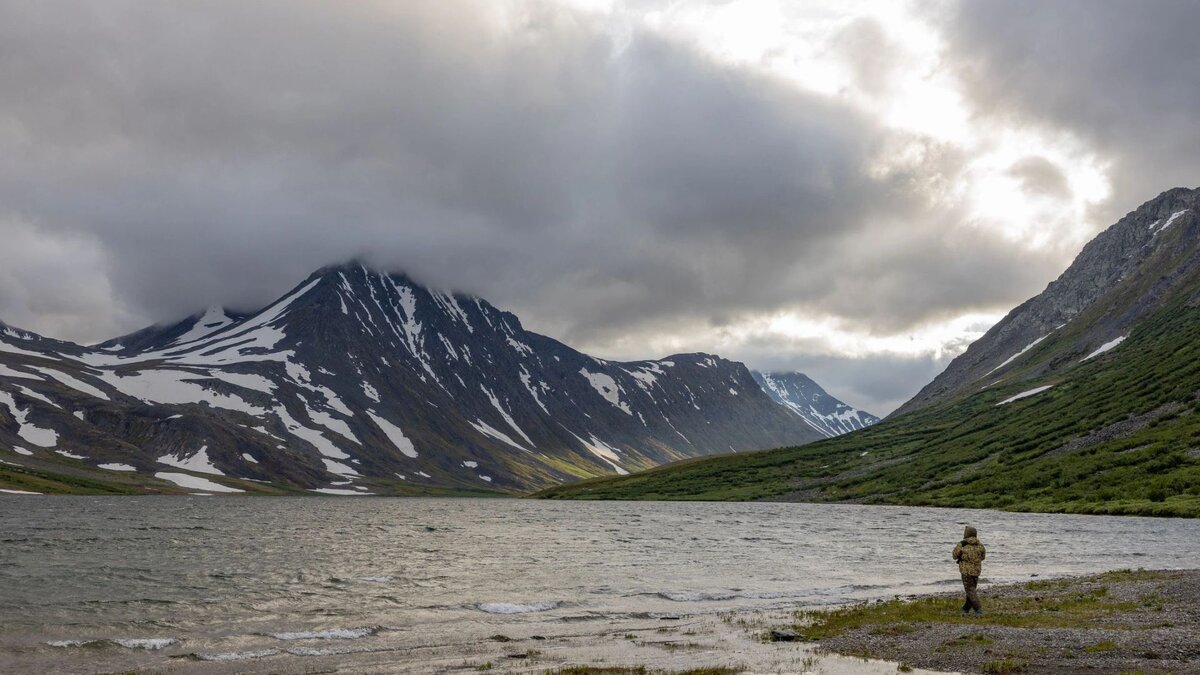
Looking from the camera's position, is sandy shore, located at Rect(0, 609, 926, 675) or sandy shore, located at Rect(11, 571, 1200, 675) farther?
sandy shore, located at Rect(0, 609, 926, 675)

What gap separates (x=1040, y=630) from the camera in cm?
2714

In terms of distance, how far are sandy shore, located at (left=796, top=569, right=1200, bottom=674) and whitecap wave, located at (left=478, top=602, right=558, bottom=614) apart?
42.3 feet

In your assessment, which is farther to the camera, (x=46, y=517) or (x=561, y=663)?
(x=46, y=517)

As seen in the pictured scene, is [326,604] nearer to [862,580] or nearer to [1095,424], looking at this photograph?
[862,580]

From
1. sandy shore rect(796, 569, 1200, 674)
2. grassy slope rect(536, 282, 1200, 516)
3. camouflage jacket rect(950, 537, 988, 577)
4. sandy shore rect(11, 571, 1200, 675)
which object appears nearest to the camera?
sandy shore rect(796, 569, 1200, 674)

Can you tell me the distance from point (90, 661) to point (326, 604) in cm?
1304

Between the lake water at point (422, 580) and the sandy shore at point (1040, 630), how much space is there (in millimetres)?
7120

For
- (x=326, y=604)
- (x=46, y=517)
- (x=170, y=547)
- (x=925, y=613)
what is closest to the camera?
(x=925, y=613)

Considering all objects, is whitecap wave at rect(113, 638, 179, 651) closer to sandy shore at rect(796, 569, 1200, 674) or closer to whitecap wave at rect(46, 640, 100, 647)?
whitecap wave at rect(46, 640, 100, 647)

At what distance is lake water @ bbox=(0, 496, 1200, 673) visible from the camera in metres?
30.2

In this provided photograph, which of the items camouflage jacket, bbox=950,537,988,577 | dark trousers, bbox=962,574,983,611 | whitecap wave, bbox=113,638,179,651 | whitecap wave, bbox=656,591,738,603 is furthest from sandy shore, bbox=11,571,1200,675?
whitecap wave, bbox=656,591,738,603

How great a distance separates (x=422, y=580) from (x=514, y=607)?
488 inches

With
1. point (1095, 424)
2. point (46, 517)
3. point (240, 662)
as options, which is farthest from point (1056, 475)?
point (46, 517)

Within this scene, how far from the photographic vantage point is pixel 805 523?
364 ft
